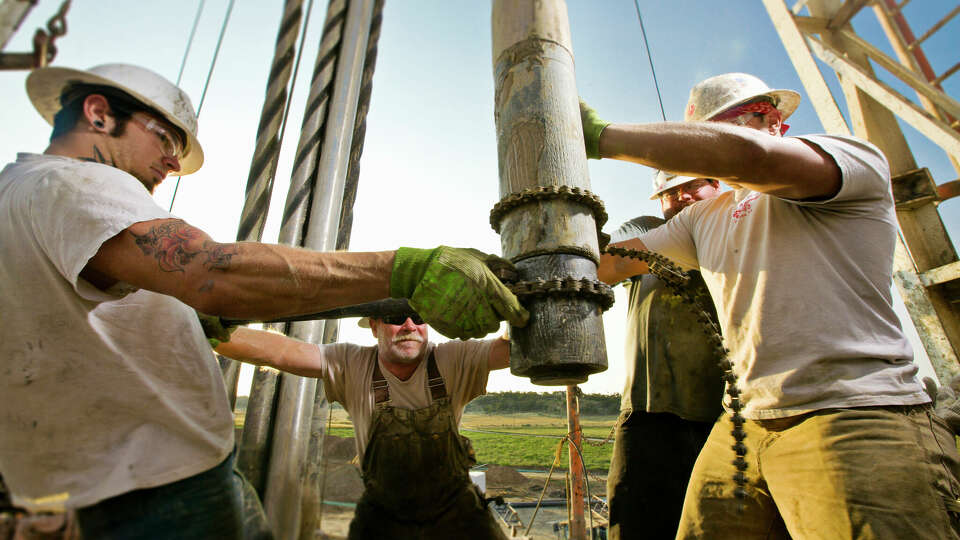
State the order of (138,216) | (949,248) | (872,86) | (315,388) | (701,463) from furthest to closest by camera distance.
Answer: (872,86)
(949,248)
(315,388)
(701,463)
(138,216)

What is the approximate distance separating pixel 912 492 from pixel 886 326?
21.3 inches

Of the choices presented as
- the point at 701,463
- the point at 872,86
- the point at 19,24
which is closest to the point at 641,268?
the point at 701,463

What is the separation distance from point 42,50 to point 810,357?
2.35 metres

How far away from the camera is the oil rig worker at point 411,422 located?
2953 mm

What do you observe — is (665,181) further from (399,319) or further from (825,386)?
(399,319)

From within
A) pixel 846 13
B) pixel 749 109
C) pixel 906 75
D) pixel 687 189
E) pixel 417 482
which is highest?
pixel 846 13

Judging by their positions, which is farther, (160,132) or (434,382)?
(434,382)

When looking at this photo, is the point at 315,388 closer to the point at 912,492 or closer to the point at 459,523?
the point at 459,523

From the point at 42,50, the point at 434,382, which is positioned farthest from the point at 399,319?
the point at 434,382

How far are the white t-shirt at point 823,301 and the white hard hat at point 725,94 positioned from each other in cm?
52

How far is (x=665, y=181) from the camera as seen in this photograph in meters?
3.09

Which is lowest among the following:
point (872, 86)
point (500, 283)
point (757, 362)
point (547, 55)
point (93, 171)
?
point (757, 362)

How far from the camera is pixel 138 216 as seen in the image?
1159mm

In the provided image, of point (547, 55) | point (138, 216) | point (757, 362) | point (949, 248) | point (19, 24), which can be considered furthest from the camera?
point (949, 248)
